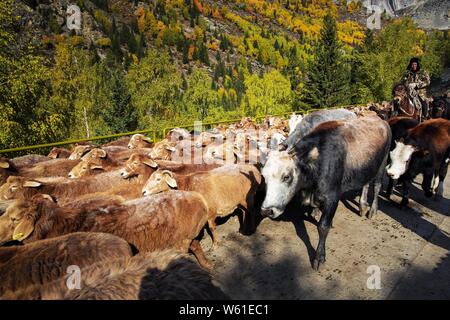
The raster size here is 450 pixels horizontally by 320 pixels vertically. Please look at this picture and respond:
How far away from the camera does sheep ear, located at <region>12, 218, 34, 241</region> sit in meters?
4.13

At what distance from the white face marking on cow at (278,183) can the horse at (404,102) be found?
10.2 meters

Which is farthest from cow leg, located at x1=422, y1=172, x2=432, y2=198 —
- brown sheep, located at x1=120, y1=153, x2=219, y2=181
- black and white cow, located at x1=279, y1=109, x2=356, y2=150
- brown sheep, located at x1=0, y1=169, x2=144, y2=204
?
brown sheep, located at x1=0, y1=169, x2=144, y2=204

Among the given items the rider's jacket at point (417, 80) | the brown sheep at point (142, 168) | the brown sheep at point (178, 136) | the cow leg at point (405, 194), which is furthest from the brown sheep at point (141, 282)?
the rider's jacket at point (417, 80)

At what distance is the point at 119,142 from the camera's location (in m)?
12.0

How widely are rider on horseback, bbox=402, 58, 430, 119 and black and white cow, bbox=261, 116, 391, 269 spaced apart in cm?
844

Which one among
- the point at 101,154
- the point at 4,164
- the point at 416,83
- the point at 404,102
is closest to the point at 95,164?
the point at 101,154

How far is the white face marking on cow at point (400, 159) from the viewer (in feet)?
21.5

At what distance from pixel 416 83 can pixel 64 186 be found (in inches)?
597

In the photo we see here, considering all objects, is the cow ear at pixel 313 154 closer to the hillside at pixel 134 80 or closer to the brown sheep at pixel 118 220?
the brown sheep at pixel 118 220

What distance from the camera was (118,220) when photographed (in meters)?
4.38

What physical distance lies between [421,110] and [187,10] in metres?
190

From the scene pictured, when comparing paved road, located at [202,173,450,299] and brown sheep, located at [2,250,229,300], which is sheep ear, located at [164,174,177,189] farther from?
brown sheep, located at [2,250,229,300]

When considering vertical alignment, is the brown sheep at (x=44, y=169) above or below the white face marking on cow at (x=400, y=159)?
below
